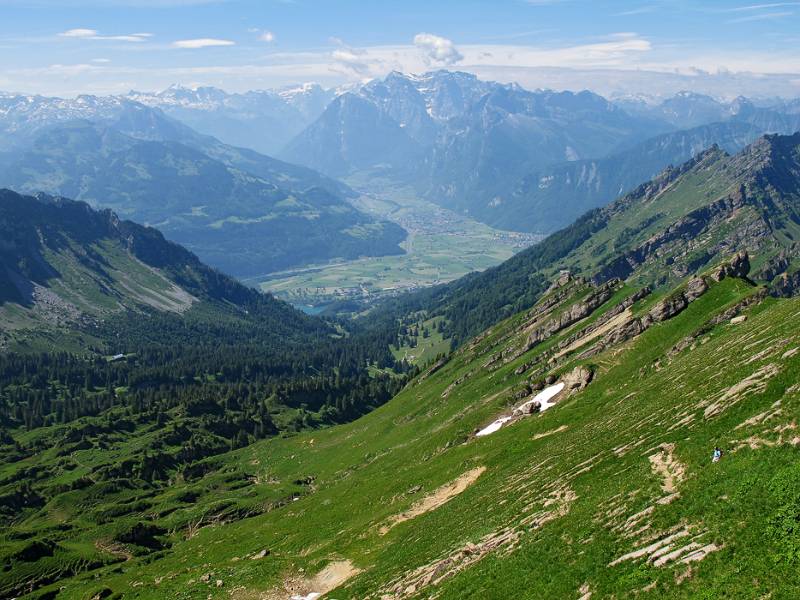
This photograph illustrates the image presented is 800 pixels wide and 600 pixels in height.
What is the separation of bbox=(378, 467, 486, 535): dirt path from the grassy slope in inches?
71.2

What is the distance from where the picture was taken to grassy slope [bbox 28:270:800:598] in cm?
4128

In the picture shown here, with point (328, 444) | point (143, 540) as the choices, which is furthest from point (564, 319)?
point (143, 540)

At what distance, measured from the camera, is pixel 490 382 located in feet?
534

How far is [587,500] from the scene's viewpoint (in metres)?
55.3

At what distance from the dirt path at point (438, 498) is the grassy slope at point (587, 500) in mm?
1809

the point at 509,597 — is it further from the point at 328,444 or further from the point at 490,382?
the point at 328,444

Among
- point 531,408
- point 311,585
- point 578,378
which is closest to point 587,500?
point 311,585

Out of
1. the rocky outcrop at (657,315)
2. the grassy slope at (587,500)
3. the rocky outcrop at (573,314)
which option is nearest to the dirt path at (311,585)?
the grassy slope at (587,500)

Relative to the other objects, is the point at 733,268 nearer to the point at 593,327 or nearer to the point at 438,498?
the point at 593,327

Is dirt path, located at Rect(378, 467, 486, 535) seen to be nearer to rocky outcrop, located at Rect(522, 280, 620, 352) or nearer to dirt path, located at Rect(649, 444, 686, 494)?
dirt path, located at Rect(649, 444, 686, 494)

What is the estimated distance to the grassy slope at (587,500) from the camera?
1625 inches

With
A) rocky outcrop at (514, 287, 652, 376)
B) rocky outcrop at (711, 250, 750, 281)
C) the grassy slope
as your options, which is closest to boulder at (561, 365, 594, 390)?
the grassy slope

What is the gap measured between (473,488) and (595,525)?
1346 inches

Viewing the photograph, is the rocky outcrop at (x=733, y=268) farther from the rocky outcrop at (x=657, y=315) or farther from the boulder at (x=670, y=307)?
the boulder at (x=670, y=307)
